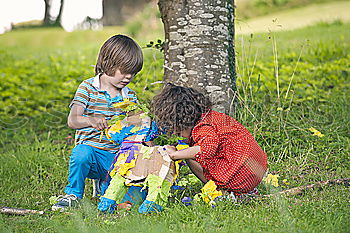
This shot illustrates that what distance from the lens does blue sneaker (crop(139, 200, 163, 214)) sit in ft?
8.25

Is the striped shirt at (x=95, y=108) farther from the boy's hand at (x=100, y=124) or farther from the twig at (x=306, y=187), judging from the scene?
the twig at (x=306, y=187)

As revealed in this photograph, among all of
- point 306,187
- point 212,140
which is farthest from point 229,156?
point 306,187

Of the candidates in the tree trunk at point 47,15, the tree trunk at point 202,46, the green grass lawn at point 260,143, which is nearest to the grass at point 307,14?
the green grass lawn at point 260,143

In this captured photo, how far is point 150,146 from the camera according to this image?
2.78 metres

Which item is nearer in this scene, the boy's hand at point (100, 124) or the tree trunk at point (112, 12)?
the boy's hand at point (100, 124)

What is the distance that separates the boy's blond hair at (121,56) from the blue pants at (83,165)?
0.55m

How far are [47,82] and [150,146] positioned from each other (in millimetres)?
4144

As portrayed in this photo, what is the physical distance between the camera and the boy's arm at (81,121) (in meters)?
2.79

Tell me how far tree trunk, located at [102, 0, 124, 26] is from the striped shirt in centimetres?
2051

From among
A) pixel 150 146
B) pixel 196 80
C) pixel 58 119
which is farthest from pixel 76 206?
pixel 58 119

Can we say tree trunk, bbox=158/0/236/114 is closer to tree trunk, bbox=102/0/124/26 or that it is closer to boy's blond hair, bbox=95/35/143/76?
boy's blond hair, bbox=95/35/143/76

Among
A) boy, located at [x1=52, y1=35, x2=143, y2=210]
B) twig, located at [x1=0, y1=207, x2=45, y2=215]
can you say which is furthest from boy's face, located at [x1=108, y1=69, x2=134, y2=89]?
twig, located at [x1=0, y1=207, x2=45, y2=215]

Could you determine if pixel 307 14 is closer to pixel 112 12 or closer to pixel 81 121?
pixel 112 12

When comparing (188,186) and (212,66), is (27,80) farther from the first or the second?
(188,186)
